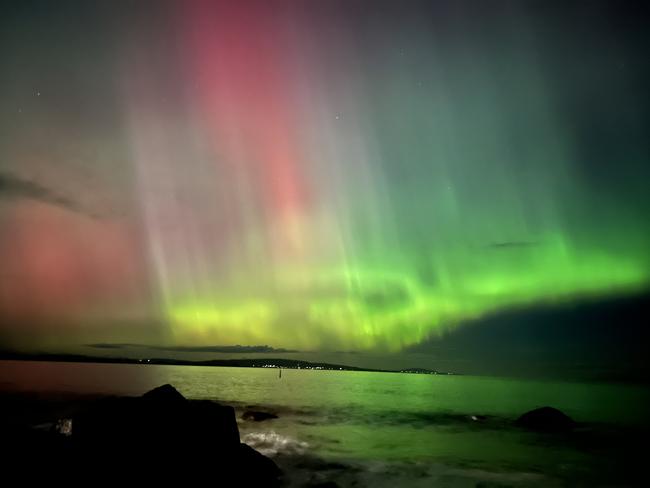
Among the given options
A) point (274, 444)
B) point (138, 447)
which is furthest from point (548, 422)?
point (138, 447)

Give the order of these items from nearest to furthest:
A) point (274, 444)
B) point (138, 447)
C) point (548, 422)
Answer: point (138, 447)
point (274, 444)
point (548, 422)

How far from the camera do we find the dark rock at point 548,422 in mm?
48000

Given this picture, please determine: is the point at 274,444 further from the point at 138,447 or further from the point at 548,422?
the point at 548,422

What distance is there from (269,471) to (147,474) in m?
7.14

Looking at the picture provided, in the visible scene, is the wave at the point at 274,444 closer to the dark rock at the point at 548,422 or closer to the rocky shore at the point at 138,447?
the rocky shore at the point at 138,447

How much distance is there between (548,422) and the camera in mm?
48375

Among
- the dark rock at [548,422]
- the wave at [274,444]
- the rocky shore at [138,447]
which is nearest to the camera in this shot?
the rocky shore at [138,447]

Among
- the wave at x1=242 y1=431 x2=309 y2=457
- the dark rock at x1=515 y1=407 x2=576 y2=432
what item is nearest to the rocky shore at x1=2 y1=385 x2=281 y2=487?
the wave at x1=242 y1=431 x2=309 y2=457

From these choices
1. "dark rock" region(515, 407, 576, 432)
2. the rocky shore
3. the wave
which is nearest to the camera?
the rocky shore

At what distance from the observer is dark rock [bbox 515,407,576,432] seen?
48000 mm

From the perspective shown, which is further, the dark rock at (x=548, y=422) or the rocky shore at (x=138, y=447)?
the dark rock at (x=548, y=422)

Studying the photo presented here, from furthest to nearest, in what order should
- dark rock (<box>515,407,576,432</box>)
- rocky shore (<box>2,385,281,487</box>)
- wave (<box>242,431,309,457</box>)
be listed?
1. dark rock (<box>515,407,576,432</box>)
2. wave (<box>242,431,309,457</box>)
3. rocky shore (<box>2,385,281,487</box>)

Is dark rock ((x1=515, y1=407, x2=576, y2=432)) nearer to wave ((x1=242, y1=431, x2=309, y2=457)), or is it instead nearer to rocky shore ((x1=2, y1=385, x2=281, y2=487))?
wave ((x1=242, y1=431, x2=309, y2=457))

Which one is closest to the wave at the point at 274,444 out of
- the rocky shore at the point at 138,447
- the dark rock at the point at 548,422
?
the rocky shore at the point at 138,447
